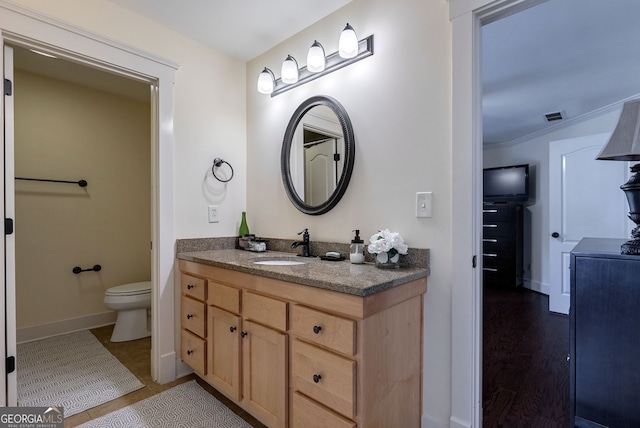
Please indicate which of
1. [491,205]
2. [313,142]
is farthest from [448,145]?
[491,205]

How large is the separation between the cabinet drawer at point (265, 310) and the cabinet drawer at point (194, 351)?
21.8 inches

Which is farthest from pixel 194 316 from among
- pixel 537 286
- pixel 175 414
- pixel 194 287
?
pixel 537 286

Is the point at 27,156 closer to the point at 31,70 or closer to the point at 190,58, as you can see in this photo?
the point at 31,70

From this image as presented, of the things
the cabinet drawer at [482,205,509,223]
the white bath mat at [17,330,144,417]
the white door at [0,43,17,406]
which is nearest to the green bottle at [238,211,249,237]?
the white bath mat at [17,330,144,417]

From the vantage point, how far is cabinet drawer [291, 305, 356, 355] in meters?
1.17

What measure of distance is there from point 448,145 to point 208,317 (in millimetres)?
1645

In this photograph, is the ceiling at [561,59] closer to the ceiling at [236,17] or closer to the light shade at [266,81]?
the ceiling at [236,17]

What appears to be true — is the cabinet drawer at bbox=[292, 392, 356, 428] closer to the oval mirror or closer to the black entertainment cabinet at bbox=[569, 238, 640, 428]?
the oval mirror

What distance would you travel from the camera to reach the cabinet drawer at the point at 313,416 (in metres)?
1.20

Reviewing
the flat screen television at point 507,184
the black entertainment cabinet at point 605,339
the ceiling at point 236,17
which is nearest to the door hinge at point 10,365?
the ceiling at point 236,17

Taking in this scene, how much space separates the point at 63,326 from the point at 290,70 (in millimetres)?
3046

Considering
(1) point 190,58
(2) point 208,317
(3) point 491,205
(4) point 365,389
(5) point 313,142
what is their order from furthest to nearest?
1. (3) point 491,205
2. (1) point 190,58
3. (5) point 313,142
4. (2) point 208,317
5. (4) point 365,389

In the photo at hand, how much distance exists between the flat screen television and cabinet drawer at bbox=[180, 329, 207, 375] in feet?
14.7

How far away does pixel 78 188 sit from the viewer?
9.88ft
